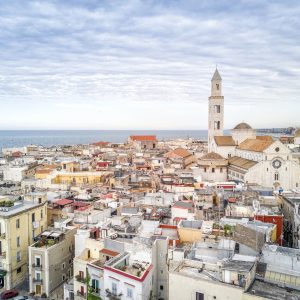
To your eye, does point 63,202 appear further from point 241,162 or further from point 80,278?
point 241,162

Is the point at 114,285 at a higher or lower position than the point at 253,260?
lower

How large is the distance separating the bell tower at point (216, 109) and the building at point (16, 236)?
51.7 meters

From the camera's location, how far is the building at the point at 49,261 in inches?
1025

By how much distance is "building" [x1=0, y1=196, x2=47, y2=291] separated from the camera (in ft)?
91.0

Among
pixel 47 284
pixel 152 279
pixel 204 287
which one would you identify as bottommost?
pixel 47 284

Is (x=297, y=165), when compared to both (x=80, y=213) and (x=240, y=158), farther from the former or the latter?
(x=80, y=213)

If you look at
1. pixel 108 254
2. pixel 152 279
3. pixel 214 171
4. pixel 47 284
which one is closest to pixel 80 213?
pixel 47 284

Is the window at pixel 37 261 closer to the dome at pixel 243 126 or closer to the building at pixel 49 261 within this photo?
the building at pixel 49 261

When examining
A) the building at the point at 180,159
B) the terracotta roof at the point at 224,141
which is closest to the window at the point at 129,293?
the building at the point at 180,159

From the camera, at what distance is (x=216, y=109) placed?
7675 centimetres

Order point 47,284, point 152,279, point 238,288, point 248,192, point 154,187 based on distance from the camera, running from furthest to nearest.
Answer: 1. point 154,187
2. point 248,192
3. point 47,284
4. point 152,279
5. point 238,288

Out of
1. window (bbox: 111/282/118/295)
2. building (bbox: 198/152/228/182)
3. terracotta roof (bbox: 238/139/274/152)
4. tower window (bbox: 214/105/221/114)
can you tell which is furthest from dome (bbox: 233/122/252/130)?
window (bbox: 111/282/118/295)

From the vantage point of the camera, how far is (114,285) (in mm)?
20234

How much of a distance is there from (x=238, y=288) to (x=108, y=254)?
9346 millimetres
